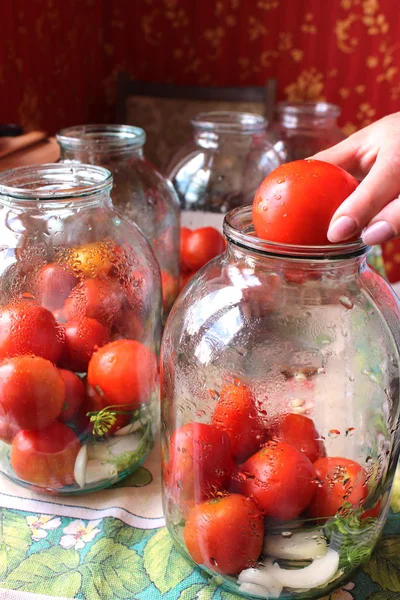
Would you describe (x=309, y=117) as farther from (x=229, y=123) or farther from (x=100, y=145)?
(x=100, y=145)

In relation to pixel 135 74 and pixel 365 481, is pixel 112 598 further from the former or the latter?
pixel 135 74

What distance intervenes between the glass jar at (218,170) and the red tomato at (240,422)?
1.82 feet

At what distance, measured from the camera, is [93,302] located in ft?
2.02

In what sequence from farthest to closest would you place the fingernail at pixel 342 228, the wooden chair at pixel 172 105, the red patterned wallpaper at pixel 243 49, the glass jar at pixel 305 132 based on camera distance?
the red patterned wallpaper at pixel 243 49 < the wooden chair at pixel 172 105 < the glass jar at pixel 305 132 < the fingernail at pixel 342 228

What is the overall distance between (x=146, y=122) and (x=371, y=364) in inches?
60.7

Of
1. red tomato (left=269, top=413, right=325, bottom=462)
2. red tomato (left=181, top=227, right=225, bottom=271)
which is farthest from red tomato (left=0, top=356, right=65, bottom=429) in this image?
red tomato (left=181, top=227, right=225, bottom=271)

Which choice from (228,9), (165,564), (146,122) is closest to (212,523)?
(165,564)

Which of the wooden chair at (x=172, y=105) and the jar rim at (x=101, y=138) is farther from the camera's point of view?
the wooden chair at (x=172, y=105)

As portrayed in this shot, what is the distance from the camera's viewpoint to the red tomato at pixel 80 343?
1.99 ft

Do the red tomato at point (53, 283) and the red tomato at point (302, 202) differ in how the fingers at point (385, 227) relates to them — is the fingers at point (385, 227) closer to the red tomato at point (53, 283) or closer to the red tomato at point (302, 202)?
the red tomato at point (302, 202)

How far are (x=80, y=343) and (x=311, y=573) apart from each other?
12.0 inches

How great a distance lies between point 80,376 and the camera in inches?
24.0

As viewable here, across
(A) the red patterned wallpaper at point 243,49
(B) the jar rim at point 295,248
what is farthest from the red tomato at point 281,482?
(A) the red patterned wallpaper at point 243,49

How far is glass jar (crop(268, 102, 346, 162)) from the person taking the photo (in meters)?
1.26
